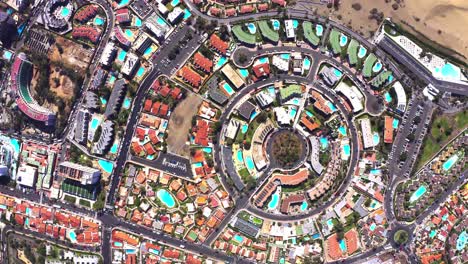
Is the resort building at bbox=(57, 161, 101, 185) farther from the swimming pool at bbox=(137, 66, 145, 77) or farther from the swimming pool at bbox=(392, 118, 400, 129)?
the swimming pool at bbox=(392, 118, 400, 129)


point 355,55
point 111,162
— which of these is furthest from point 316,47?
point 111,162

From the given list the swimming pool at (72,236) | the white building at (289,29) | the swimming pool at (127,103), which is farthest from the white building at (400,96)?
the swimming pool at (72,236)

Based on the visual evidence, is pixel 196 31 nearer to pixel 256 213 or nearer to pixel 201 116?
pixel 201 116

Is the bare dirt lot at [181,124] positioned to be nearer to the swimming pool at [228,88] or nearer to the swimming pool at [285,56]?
the swimming pool at [228,88]

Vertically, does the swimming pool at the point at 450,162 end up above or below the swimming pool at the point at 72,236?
above

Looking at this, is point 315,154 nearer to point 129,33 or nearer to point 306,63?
point 306,63

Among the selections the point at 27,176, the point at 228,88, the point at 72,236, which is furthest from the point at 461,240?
the point at 27,176
